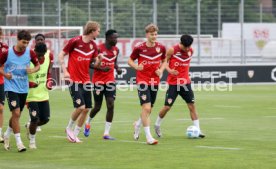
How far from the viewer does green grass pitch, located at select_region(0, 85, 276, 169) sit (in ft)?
42.7

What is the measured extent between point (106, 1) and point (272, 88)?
8688mm

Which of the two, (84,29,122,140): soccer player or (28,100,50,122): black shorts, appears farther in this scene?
(84,29,122,140): soccer player

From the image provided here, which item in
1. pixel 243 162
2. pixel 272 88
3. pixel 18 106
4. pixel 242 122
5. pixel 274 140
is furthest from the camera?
pixel 272 88

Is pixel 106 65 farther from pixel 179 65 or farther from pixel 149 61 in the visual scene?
pixel 179 65

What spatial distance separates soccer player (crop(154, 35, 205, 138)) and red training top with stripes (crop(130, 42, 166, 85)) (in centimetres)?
91

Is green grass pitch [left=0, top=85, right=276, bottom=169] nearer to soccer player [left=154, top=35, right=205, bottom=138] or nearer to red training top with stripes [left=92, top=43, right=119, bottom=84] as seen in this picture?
soccer player [left=154, top=35, right=205, bottom=138]

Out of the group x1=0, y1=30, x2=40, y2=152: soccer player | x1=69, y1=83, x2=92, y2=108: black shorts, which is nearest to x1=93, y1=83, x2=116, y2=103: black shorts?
x1=69, y1=83, x2=92, y2=108: black shorts

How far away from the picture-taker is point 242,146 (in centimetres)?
1538

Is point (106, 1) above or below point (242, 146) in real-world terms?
above

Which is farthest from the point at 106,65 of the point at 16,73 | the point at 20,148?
the point at 20,148

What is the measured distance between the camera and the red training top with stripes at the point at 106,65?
57.4ft

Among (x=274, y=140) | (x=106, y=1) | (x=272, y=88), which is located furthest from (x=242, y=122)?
(x=106, y=1)

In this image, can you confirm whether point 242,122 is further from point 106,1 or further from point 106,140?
point 106,1

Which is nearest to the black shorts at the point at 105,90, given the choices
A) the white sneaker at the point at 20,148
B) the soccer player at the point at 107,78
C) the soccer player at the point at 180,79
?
the soccer player at the point at 107,78
